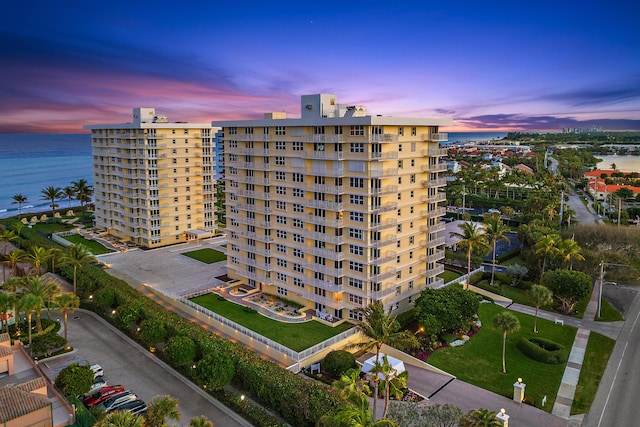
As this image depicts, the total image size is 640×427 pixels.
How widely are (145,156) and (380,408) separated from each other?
6051 cm

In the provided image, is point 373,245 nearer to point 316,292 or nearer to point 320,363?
point 316,292

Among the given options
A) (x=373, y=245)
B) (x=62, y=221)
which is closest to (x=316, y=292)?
(x=373, y=245)

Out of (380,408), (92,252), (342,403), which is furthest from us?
(92,252)

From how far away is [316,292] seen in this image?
5106 cm

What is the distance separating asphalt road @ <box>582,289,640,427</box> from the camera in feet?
112

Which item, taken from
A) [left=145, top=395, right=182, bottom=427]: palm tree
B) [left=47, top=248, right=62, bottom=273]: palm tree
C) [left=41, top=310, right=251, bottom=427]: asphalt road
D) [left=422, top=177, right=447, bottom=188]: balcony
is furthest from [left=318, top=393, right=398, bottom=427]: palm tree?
[left=47, top=248, right=62, bottom=273]: palm tree

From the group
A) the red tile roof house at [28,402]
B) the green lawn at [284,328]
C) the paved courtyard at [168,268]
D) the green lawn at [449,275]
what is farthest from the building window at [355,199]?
the red tile roof house at [28,402]

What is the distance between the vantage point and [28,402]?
30203mm

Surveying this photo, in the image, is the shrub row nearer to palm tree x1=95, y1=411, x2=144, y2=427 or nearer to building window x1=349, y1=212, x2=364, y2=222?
palm tree x1=95, y1=411, x2=144, y2=427

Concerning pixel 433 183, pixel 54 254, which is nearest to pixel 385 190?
pixel 433 183

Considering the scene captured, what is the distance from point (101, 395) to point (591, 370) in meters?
42.3

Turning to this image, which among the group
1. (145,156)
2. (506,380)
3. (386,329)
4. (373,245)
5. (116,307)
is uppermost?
(145,156)

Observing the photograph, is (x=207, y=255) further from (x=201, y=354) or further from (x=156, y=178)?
(x=201, y=354)

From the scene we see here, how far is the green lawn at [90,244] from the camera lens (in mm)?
77188
